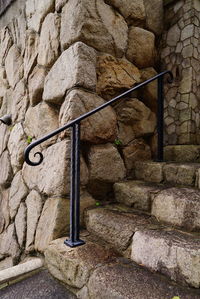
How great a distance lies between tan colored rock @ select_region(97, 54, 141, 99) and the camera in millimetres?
1735

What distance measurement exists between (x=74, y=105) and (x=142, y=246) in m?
0.97

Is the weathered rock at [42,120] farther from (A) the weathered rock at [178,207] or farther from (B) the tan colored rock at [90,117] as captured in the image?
(A) the weathered rock at [178,207]

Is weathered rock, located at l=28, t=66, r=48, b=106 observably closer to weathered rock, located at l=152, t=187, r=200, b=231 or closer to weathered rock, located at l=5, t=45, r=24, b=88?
weathered rock, located at l=5, t=45, r=24, b=88

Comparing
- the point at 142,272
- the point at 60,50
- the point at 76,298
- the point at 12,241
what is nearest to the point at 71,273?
the point at 76,298

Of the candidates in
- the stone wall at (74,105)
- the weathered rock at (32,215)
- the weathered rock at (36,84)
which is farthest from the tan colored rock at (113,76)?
the weathered rock at (32,215)

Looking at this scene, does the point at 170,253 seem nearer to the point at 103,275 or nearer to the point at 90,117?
the point at 103,275

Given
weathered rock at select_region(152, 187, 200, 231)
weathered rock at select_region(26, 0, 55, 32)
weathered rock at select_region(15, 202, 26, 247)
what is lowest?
weathered rock at select_region(15, 202, 26, 247)

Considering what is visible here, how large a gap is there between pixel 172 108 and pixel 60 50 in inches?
43.3

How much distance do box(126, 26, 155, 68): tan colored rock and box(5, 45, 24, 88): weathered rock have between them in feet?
3.98

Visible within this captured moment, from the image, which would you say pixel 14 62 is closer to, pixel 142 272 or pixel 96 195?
pixel 96 195

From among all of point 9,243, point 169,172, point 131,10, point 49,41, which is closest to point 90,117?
point 169,172

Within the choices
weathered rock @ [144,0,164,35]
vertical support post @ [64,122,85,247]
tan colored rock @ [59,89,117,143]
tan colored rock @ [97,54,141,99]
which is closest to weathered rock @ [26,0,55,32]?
tan colored rock @ [97,54,141,99]

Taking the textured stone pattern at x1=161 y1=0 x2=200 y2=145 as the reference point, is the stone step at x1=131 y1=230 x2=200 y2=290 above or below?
below

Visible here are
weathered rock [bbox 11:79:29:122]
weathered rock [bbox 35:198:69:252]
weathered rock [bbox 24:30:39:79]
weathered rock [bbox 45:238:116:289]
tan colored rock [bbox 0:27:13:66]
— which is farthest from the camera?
tan colored rock [bbox 0:27:13:66]
